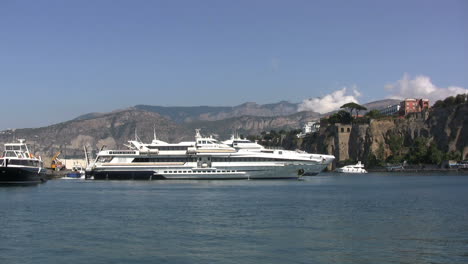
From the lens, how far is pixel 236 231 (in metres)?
34.4

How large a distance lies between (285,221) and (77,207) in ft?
61.9

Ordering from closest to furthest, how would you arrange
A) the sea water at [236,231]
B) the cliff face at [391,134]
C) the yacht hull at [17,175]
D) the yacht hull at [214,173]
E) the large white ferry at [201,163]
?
the sea water at [236,231] → the yacht hull at [17,175] → the yacht hull at [214,173] → the large white ferry at [201,163] → the cliff face at [391,134]

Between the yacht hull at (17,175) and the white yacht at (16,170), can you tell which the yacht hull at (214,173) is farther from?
the white yacht at (16,170)

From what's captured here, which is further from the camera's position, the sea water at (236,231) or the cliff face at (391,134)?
the cliff face at (391,134)

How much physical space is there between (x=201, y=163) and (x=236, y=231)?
2322 inches

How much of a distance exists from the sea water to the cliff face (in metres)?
117

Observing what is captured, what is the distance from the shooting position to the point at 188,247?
97.5 ft

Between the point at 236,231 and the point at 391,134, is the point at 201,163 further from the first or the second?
the point at 391,134

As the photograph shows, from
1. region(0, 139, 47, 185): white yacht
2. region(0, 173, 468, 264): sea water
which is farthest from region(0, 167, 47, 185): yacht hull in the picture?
region(0, 173, 468, 264): sea water

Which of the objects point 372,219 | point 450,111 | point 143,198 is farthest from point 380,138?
point 372,219

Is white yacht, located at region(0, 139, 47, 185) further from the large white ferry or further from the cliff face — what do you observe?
the cliff face

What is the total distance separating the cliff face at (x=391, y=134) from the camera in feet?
541

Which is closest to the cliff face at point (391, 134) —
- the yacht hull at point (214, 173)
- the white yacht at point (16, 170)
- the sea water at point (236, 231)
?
the yacht hull at point (214, 173)

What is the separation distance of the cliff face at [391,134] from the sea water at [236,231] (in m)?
117
